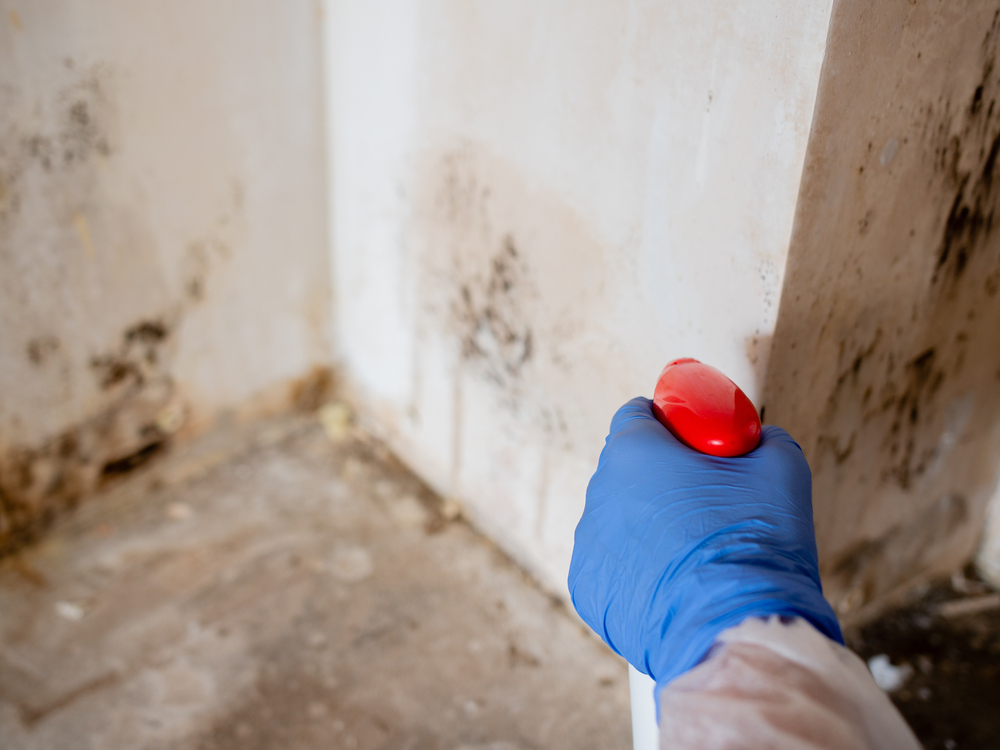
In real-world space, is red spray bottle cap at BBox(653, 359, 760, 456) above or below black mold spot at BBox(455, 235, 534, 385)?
above

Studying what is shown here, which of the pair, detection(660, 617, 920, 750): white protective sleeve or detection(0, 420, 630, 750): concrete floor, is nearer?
detection(660, 617, 920, 750): white protective sleeve

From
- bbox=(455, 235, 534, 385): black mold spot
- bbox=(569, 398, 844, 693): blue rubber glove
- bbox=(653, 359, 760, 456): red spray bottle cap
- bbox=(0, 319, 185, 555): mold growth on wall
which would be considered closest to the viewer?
bbox=(569, 398, 844, 693): blue rubber glove

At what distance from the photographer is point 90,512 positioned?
7.38 ft

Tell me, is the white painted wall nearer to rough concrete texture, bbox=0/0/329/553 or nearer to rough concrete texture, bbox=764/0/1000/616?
rough concrete texture, bbox=764/0/1000/616

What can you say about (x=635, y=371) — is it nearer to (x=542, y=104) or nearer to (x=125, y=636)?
(x=542, y=104)

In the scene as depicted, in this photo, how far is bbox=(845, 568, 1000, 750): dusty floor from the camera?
67.7 inches

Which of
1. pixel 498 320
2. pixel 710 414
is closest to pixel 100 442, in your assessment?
pixel 498 320

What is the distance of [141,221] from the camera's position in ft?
6.73

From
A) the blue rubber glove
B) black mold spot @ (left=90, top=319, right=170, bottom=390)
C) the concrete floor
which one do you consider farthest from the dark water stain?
black mold spot @ (left=90, top=319, right=170, bottom=390)

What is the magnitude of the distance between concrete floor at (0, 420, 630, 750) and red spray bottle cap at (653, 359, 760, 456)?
96 cm

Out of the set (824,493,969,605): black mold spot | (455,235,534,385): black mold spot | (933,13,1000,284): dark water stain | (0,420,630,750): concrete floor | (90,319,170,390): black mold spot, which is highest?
(933,13,1000,284): dark water stain

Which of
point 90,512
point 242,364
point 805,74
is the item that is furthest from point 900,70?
point 90,512

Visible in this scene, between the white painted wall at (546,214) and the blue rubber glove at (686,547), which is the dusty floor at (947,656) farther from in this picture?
the blue rubber glove at (686,547)

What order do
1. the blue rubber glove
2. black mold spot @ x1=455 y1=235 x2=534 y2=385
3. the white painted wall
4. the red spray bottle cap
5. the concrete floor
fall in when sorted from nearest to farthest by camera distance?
the blue rubber glove < the red spray bottle cap < the white painted wall < the concrete floor < black mold spot @ x1=455 y1=235 x2=534 y2=385
